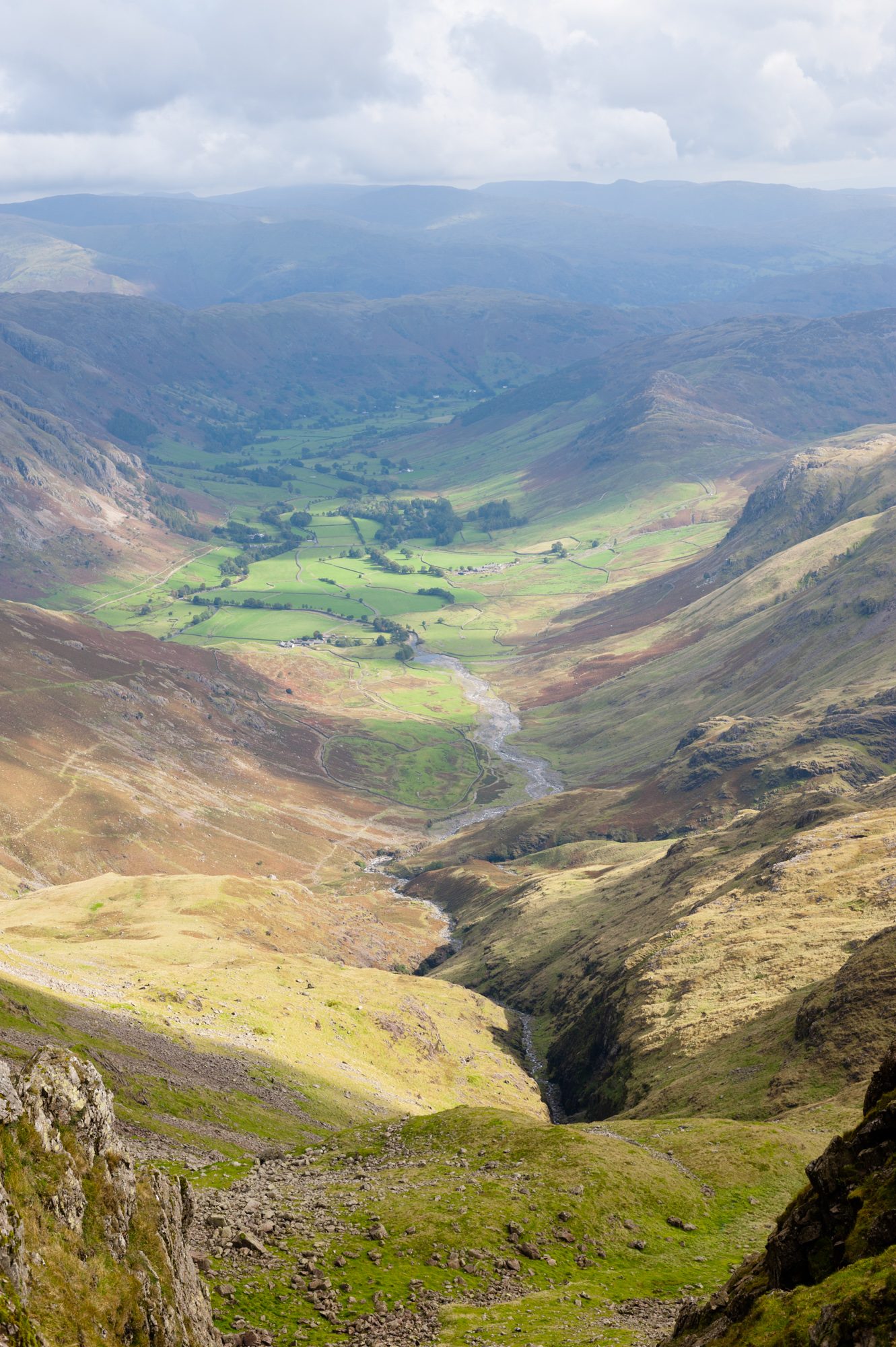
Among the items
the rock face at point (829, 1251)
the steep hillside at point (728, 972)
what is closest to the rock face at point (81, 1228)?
the rock face at point (829, 1251)

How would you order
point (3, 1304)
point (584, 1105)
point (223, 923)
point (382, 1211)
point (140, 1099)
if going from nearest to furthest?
point (3, 1304) < point (382, 1211) < point (140, 1099) < point (584, 1105) < point (223, 923)

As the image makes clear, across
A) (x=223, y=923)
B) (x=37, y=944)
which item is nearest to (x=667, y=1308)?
(x=37, y=944)

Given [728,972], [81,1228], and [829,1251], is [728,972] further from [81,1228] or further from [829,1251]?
[81,1228]

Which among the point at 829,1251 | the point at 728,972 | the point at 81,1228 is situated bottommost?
the point at 728,972

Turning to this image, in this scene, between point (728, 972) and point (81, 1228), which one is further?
point (728, 972)

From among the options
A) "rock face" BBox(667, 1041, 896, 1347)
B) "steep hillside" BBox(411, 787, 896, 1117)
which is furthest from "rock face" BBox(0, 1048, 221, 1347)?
"steep hillside" BBox(411, 787, 896, 1117)

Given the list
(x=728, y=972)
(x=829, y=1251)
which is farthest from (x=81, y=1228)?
(x=728, y=972)

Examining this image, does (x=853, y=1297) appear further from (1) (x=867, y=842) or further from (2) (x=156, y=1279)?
(1) (x=867, y=842)

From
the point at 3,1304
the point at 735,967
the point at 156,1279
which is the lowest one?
the point at 735,967
